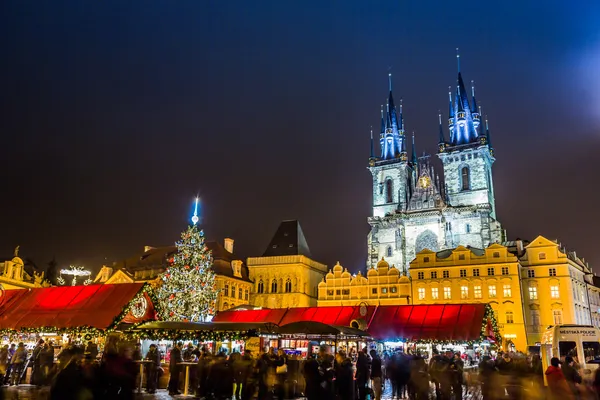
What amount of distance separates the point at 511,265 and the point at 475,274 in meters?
3.36

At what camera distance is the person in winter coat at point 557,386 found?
30.0ft

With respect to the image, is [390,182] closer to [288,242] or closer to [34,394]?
[288,242]

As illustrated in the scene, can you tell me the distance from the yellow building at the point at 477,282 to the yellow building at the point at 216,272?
2004 cm

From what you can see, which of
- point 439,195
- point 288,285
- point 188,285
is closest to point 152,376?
point 188,285

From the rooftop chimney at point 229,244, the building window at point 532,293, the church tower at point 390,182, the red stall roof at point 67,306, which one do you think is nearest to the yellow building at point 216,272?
the rooftop chimney at point 229,244

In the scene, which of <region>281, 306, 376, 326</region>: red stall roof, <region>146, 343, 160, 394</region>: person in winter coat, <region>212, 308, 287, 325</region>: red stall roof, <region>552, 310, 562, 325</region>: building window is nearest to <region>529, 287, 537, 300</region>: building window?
<region>552, 310, 562, 325</region>: building window

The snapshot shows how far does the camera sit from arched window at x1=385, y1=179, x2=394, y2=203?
6712cm

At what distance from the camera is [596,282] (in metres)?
69.7

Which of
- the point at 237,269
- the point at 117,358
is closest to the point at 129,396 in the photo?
the point at 117,358

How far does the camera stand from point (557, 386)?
9281mm

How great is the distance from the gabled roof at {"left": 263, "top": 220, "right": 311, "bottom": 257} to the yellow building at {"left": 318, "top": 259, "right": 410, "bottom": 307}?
8.74m

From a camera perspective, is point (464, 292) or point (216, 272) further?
point (216, 272)

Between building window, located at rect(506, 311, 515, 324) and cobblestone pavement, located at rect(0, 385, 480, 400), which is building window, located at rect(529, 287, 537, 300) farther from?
cobblestone pavement, located at rect(0, 385, 480, 400)

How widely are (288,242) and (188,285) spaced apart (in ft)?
112
